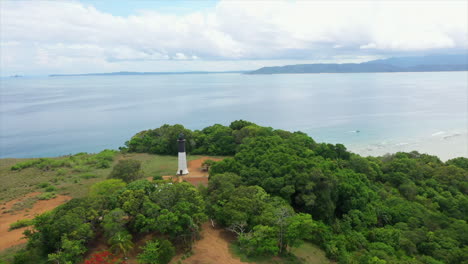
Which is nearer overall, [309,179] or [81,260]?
[81,260]

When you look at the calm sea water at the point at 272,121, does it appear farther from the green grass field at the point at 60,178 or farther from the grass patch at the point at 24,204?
the grass patch at the point at 24,204

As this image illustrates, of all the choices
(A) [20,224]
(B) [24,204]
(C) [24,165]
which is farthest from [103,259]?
(C) [24,165]

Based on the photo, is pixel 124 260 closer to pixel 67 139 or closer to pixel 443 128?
pixel 67 139

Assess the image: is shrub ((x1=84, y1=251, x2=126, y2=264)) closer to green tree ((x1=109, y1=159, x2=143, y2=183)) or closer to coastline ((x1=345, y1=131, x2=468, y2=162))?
green tree ((x1=109, y1=159, x2=143, y2=183))

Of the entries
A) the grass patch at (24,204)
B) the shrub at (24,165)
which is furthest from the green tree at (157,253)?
the shrub at (24,165)

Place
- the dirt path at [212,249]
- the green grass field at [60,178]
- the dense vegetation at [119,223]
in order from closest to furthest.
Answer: the dense vegetation at [119,223] → the dirt path at [212,249] → the green grass field at [60,178]

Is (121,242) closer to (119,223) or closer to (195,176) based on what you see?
(119,223)

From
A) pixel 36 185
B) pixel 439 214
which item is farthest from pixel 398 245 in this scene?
pixel 36 185
